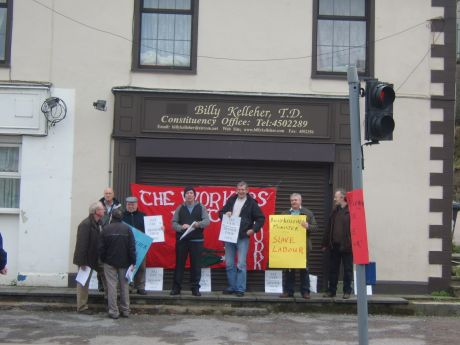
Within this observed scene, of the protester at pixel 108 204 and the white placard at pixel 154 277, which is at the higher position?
the protester at pixel 108 204

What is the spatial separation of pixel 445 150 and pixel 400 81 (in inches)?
61.6

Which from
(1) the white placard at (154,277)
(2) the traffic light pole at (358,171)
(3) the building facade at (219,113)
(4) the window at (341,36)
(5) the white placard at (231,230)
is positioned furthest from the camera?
(4) the window at (341,36)

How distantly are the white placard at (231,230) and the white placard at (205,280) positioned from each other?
93cm

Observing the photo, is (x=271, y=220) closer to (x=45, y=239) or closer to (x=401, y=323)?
(x=401, y=323)

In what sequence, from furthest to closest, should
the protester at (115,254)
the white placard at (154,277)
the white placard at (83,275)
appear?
the white placard at (154,277), the white placard at (83,275), the protester at (115,254)

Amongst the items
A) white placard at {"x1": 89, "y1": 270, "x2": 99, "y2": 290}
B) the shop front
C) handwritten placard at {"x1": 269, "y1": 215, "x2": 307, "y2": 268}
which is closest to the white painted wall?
A: white placard at {"x1": 89, "y1": 270, "x2": 99, "y2": 290}

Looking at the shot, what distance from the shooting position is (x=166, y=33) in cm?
1332

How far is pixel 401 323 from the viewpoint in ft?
36.9

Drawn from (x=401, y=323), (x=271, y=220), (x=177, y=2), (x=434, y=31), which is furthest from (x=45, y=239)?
(x=434, y=31)

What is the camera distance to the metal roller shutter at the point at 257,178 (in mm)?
13195

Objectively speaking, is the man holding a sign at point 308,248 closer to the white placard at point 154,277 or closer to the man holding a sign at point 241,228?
the man holding a sign at point 241,228

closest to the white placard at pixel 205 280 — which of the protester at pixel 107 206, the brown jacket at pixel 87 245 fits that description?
the protester at pixel 107 206

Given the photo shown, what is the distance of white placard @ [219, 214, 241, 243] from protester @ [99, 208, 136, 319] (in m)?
1.78

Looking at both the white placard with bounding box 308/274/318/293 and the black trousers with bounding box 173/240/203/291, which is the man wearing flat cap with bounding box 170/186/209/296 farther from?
the white placard with bounding box 308/274/318/293
